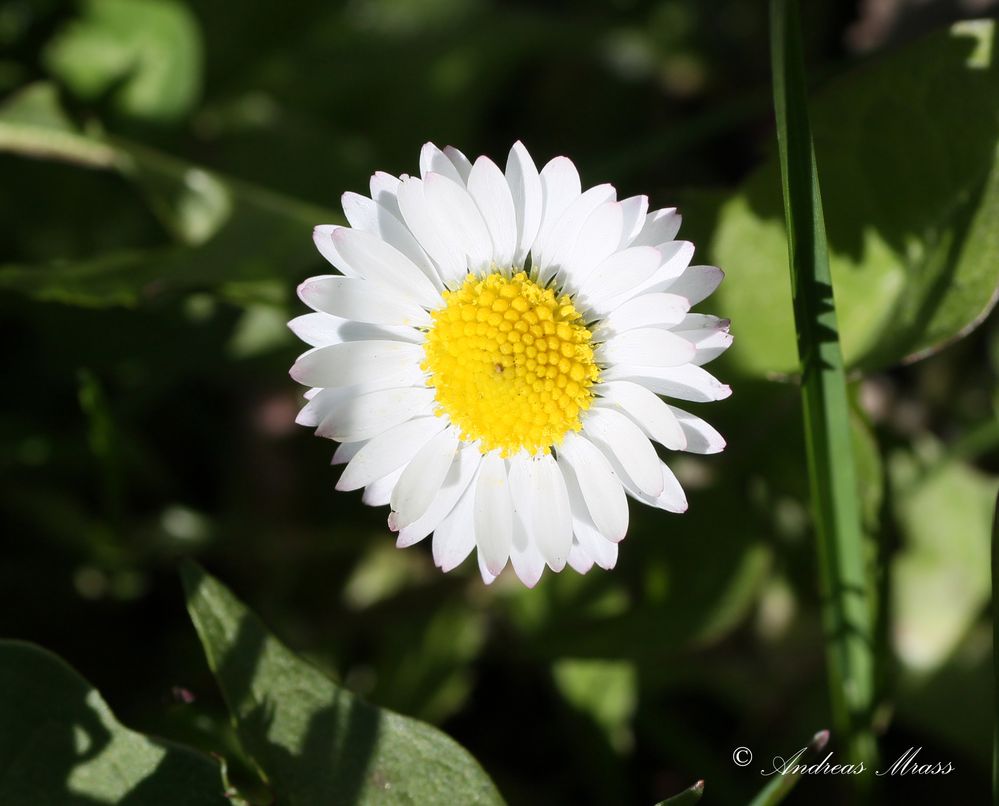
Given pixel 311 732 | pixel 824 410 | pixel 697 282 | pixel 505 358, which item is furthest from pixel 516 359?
pixel 311 732

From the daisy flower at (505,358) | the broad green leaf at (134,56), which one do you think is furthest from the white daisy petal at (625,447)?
the broad green leaf at (134,56)

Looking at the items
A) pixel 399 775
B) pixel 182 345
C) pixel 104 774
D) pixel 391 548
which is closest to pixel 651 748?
pixel 391 548

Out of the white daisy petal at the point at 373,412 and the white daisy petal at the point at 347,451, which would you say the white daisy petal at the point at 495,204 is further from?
the white daisy petal at the point at 347,451

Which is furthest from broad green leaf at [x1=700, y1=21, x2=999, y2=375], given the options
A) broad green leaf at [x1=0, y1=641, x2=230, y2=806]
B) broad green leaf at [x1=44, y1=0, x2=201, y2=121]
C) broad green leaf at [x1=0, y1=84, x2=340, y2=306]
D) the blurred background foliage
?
broad green leaf at [x1=44, y1=0, x2=201, y2=121]

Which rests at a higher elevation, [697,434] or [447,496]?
[697,434]

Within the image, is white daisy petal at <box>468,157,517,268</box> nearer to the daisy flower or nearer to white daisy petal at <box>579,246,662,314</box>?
the daisy flower

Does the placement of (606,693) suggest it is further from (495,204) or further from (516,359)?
(495,204)
